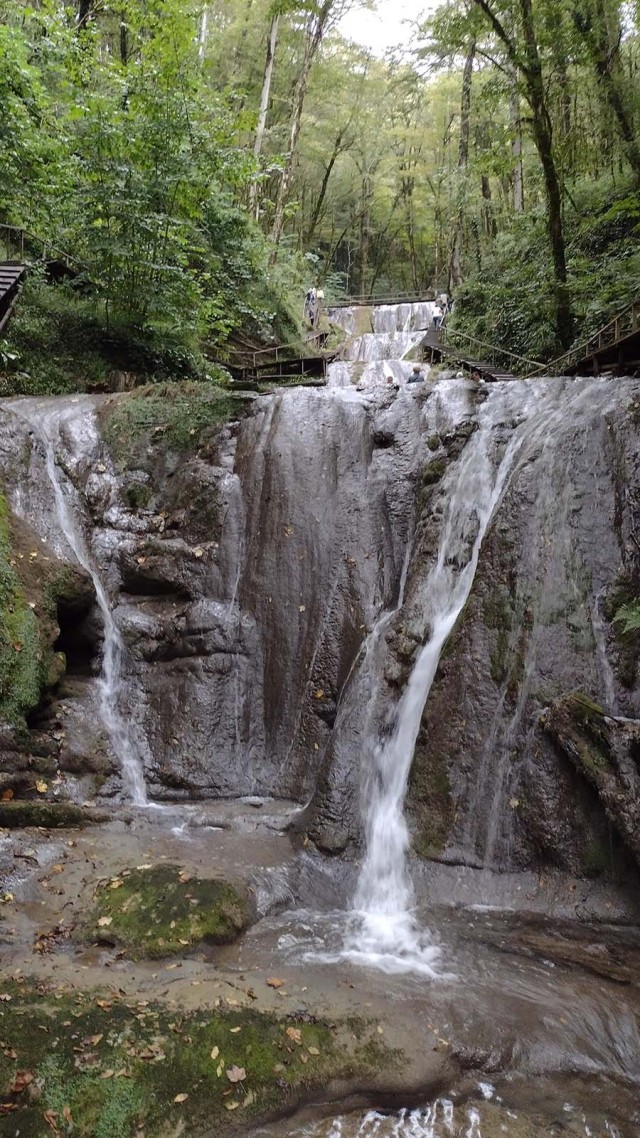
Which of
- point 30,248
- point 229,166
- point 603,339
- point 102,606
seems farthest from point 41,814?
point 30,248

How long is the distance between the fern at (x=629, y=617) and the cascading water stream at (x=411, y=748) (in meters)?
1.74

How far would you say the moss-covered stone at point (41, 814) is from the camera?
6691 mm

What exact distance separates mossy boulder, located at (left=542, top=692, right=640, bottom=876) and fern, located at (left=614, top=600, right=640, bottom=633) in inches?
31.4

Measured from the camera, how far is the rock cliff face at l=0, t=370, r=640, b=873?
675 cm

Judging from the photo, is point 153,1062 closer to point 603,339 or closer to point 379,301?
point 603,339

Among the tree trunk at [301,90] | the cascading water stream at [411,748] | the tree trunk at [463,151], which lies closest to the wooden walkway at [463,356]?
the tree trunk at [463,151]

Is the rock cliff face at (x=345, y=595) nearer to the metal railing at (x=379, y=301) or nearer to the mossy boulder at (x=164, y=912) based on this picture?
the mossy boulder at (x=164, y=912)

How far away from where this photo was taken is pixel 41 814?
6863 millimetres

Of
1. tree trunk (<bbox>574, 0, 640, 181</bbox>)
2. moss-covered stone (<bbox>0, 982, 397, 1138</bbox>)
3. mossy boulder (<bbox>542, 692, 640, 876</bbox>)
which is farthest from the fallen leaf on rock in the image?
tree trunk (<bbox>574, 0, 640, 181</bbox>)

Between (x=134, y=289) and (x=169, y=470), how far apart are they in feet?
17.0

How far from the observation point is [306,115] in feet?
108

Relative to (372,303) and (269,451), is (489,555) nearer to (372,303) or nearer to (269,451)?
(269,451)

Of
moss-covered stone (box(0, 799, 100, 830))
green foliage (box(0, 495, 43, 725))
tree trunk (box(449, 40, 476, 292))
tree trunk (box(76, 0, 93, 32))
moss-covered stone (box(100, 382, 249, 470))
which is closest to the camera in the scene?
moss-covered stone (box(0, 799, 100, 830))

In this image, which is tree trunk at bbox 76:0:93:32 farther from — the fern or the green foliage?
the fern
